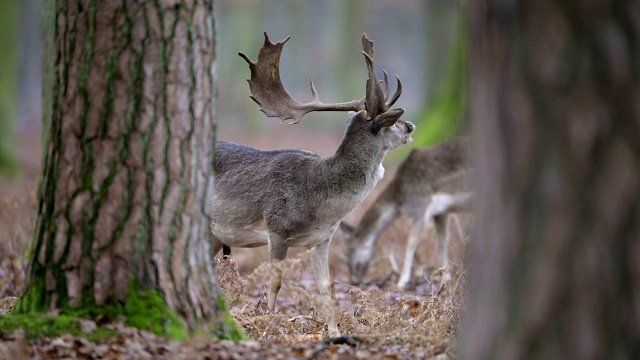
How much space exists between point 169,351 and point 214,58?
1.63m

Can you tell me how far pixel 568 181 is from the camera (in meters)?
3.20

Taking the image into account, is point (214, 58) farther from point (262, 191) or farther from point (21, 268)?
point (21, 268)

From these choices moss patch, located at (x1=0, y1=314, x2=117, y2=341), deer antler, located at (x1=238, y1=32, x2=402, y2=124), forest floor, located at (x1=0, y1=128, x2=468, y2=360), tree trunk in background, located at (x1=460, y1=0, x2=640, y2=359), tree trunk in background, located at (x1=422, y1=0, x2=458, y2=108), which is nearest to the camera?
tree trunk in background, located at (x1=460, y1=0, x2=640, y2=359)

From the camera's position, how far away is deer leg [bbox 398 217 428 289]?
1126cm

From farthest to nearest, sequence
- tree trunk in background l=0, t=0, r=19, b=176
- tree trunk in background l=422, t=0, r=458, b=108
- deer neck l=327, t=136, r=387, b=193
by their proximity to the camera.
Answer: tree trunk in background l=422, t=0, r=458, b=108 → tree trunk in background l=0, t=0, r=19, b=176 → deer neck l=327, t=136, r=387, b=193

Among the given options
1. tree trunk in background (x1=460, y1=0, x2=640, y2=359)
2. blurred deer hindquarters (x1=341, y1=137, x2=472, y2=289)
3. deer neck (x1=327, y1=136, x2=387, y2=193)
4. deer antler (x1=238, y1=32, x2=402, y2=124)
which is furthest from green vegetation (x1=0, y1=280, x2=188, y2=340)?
blurred deer hindquarters (x1=341, y1=137, x2=472, y2=289)

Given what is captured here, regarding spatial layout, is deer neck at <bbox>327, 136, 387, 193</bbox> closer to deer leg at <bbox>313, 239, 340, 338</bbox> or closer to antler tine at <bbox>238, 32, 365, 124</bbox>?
antler tine at <bbox>238, 32, 365, 124</bbox>

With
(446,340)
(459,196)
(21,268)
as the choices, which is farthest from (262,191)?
(459,196)

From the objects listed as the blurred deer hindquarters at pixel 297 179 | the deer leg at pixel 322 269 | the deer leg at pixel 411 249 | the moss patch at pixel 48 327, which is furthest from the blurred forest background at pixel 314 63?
the moss patch at pixel 48 327

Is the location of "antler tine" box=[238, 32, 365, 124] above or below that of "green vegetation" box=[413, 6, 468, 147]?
below

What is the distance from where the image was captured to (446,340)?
5699 mm

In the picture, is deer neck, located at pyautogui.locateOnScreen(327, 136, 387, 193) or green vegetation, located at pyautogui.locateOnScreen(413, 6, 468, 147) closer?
deer neck, located at pyautogui.locateOnScreen(327, 136, 387, 193)

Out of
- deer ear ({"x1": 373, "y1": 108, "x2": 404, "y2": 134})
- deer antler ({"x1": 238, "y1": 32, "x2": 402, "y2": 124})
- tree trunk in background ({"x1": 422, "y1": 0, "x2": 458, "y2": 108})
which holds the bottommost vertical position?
deer ear ({"x1": 373, "y1": 108, "x2": 404, "y2": 134})

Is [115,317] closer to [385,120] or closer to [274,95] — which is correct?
[385,120]
